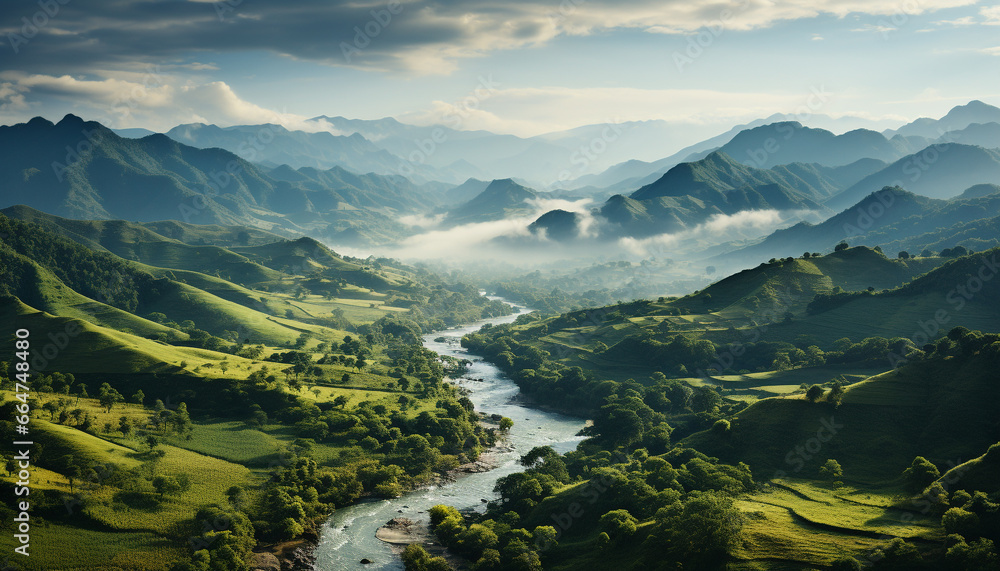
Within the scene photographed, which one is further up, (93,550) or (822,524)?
(822,524)

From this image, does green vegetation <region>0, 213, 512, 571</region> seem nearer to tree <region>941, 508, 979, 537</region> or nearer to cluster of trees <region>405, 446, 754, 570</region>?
cluster of trees <region>405, 446, 754, 570</region>

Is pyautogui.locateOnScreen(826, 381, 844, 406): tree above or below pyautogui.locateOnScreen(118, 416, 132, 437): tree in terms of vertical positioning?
above

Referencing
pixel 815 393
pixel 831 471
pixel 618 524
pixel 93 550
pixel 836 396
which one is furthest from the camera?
pixel 815 393

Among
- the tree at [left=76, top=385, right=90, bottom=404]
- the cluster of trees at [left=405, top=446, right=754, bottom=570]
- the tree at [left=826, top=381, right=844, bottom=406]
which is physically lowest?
the cluster of trees at [left=405, top=446, right=754, bottom=570]

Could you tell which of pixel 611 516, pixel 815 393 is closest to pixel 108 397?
pixel 611 516

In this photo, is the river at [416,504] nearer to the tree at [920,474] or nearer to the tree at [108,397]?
the tree at [108,397]

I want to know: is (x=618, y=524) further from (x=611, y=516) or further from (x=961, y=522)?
(x=961, y=522)

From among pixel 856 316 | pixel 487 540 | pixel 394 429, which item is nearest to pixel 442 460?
pixel 394 429

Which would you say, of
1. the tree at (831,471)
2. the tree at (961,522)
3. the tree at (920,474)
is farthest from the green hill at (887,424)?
the tree at (961,522)

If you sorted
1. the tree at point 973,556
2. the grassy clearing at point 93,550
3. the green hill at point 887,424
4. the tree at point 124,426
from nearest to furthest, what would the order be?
1. the tree at point 973,556
2. the grassy clearing at point 93,550
3. the green hill at point 887,424
4. the tree at point 124,426

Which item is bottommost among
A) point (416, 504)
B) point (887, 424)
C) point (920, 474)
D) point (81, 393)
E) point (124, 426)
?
point (416, 504)

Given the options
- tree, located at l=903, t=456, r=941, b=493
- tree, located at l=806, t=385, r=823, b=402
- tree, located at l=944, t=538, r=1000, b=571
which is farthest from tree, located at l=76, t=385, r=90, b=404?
tree, located at l=903, t=456, r=941, b=493
